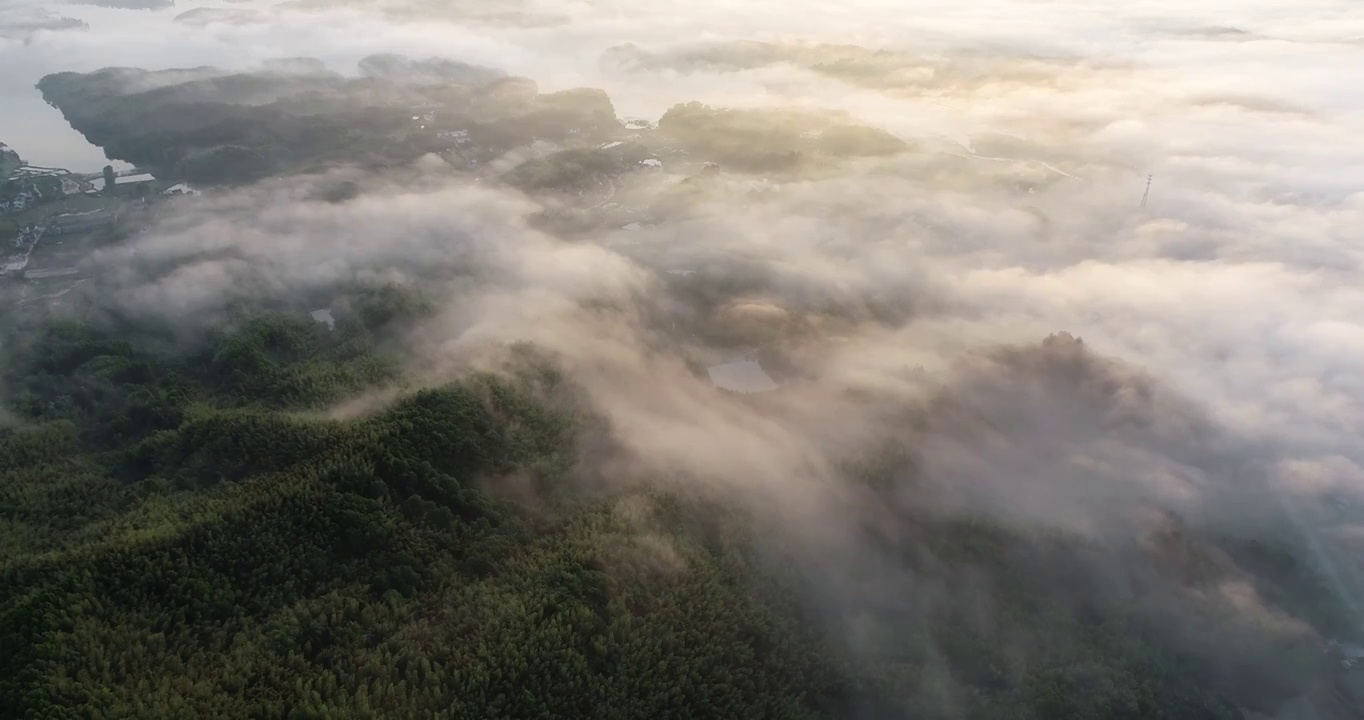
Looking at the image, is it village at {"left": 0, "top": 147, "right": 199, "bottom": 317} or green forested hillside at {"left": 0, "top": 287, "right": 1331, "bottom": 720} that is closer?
green forested hillside at {"left": 0, "top": 287, "right": 1331, "bottom": 720}

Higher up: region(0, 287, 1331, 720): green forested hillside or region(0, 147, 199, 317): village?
region(0, 287, 1331, 720): green forested hillside

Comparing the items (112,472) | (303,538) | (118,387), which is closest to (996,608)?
(303,538)

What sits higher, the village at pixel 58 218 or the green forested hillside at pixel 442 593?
the green forested hillside at pixel 442 593

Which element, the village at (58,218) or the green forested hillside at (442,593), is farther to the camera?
the village at (58,218)

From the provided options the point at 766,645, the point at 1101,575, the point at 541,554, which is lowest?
the point at 1101,575

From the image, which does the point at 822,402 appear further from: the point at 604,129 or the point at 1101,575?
the point at 604,129

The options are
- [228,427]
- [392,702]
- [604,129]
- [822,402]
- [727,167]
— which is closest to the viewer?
[392,702]

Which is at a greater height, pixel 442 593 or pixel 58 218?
pixel 442 593

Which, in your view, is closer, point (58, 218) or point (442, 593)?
point (442, 593)
